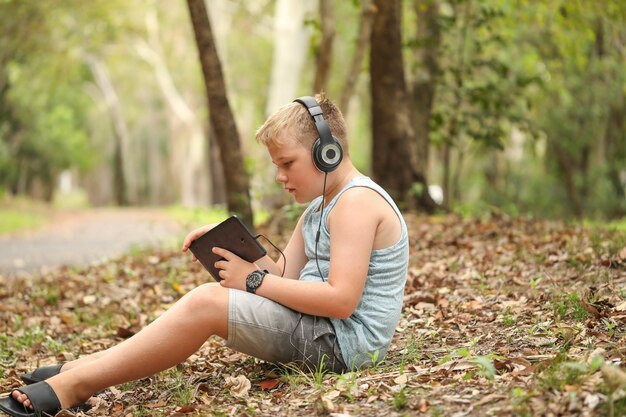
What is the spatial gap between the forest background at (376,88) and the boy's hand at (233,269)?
5.49 metres

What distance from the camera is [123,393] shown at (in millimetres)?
4324

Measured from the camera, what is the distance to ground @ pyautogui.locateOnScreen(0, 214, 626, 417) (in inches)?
129

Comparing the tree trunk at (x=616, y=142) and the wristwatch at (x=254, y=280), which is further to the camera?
the tree trunk at (x=616, y=142)

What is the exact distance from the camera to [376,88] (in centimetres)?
1074

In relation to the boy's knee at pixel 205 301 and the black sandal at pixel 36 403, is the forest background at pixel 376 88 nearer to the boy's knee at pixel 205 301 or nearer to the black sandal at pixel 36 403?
the boy's knee at pixel 205 301

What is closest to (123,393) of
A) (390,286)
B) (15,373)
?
(15,373)

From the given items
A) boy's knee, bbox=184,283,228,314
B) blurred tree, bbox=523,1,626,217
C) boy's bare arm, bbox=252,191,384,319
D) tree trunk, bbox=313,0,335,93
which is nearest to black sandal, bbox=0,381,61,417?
boy's knee, bbox=184,283,228,314

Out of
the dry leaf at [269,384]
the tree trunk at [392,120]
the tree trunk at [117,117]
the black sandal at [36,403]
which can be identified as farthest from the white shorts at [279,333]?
the tree trunk at [117,117]

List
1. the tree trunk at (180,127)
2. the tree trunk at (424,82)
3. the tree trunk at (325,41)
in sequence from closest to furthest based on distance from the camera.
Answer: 1. the tree trunk at (325,41)
2. the tree trunk at (424,82)
3. the tree trunk at (180,127)

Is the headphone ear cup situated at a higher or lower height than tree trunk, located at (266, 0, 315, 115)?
lower

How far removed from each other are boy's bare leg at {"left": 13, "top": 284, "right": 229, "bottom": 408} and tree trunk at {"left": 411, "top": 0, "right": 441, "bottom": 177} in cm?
874

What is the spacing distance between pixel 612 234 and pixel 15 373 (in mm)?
5247

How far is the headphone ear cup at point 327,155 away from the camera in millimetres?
3699

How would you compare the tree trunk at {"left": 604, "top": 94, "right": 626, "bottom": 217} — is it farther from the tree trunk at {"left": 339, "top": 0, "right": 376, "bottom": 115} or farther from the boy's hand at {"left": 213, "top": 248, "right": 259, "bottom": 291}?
the boy's hand at {"left": 213, "top": 248, "right": 259, "bottom": 291}
